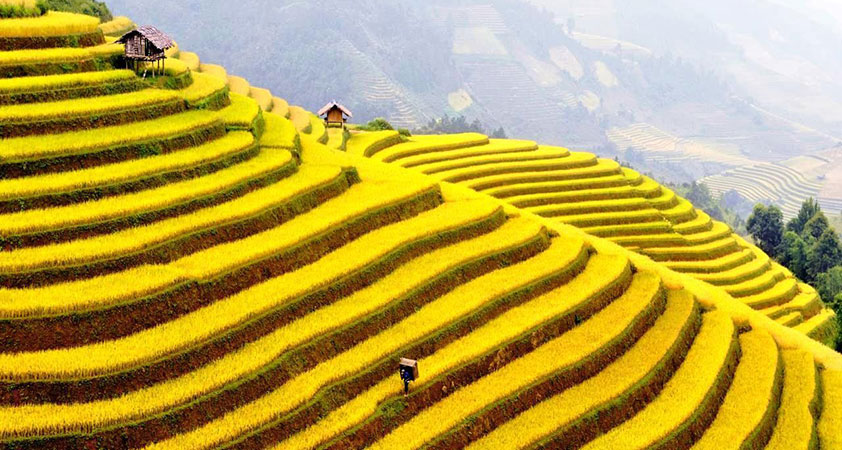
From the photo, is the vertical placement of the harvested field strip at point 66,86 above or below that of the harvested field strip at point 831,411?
above

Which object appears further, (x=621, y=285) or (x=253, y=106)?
(x=253, y=106)

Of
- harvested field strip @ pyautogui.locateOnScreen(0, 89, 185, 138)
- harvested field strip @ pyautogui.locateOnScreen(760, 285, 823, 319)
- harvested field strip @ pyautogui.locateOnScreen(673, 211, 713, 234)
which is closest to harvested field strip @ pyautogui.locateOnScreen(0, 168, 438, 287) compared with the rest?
harvested field strip @ pyautogui.locateOnScreen(0, 89, 185, 138)

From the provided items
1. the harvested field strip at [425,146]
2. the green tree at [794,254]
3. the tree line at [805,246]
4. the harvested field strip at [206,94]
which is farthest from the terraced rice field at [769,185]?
the harvested field strip at [206,94]

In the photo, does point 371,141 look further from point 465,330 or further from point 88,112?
point 465,330

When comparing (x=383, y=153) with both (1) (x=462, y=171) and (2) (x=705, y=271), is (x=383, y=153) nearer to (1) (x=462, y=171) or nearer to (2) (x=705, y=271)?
(1) (x=462, y=171)

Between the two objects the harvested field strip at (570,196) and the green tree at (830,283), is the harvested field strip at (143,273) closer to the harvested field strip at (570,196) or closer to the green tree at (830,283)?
the harvested field strip at (570,196)

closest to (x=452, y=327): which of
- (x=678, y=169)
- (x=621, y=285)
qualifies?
(x=621, y=285)

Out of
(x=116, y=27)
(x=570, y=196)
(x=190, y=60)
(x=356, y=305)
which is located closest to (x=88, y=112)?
(x=356, y=305)
